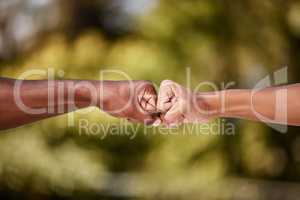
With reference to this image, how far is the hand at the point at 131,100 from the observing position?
5.64 feet

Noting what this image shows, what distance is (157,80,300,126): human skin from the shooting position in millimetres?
1719

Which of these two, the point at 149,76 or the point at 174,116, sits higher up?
the point at 149,76

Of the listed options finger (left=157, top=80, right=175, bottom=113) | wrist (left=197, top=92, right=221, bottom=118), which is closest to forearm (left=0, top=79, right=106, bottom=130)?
finger (left=157, top=80, right=175, bottom=113)

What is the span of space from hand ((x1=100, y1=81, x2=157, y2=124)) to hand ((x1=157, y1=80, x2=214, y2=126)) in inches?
1.4

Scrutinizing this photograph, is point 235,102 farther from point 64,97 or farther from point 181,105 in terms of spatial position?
point 64,97

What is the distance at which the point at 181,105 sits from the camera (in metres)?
1.72

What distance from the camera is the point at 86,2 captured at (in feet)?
5.79

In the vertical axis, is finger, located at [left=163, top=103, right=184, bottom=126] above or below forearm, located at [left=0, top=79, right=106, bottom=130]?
below

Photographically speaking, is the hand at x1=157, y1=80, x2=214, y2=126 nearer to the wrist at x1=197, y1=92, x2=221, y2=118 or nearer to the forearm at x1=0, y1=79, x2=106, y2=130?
the wrist at x1=197, y1=92, x2=221, y2=118

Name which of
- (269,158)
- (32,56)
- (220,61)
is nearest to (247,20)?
(220,61)

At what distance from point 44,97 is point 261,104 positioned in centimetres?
75

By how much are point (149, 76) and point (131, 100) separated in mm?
106

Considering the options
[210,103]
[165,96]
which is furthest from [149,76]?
[210,103]

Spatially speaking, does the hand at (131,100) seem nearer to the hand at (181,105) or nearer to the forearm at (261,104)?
the hand at (181,105)
